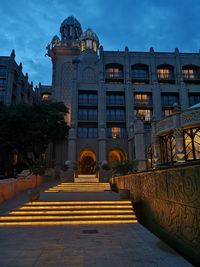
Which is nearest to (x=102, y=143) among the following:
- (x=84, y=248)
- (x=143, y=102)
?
(x=143, y=102)

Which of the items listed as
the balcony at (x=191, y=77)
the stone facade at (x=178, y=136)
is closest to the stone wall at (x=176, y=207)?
the stone facade at (x=178, y=136)

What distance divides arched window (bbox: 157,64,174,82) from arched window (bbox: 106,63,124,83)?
8.52 meters

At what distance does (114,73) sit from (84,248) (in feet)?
134

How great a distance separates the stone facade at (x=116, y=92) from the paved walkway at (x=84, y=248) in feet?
80.7

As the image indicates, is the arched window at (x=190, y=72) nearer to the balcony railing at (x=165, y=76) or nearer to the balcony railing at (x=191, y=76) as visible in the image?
the balcony railing at (x=191, y=76)

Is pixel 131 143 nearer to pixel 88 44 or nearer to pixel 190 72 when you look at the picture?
pixel 190 72

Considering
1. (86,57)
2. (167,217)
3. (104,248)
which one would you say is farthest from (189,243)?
(86,57)

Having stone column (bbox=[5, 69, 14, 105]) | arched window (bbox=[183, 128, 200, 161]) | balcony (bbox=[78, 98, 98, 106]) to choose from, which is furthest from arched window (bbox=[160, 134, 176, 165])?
stone column (bbox=[5, 69, 14, 105])

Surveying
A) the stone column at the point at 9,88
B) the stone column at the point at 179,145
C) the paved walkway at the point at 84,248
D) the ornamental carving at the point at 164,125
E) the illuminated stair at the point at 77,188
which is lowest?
the paved walkway at the point at 84,248

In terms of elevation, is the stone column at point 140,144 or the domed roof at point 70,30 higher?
the domed roof at point 70,30

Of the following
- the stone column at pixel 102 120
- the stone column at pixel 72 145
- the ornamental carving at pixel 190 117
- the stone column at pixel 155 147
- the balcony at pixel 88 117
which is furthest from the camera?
the balcony at pixel 88 117

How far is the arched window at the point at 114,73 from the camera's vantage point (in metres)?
41.9

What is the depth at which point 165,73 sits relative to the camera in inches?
1687

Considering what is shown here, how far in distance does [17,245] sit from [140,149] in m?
→ 26.1
